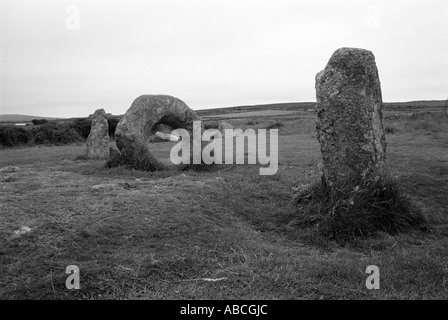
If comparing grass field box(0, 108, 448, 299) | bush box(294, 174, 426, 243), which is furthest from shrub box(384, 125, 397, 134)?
bush box(294, 174, 426, 243)

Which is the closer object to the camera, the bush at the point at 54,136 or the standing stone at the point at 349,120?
the standing stone at the point at 349,120

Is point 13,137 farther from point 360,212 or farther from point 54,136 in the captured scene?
point 360,212

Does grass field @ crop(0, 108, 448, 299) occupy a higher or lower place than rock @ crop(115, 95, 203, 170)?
lower

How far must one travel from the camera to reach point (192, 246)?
6.03 m

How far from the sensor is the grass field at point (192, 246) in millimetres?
4801

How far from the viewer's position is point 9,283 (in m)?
4.73

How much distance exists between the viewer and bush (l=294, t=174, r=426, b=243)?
702cm

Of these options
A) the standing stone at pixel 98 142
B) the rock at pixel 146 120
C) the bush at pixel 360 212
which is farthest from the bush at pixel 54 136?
the bush at pixel 360 212

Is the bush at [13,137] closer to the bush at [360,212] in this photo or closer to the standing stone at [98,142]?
the standing stone at [98,142]

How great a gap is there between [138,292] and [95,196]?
12.2 ft

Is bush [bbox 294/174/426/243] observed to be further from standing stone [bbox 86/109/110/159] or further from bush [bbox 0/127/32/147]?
bush [bbox 0/127/32/147]

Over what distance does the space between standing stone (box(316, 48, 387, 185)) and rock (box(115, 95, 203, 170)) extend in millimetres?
5883

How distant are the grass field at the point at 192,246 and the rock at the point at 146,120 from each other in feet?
8.59

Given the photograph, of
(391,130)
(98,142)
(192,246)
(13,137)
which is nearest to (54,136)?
(13,137)
